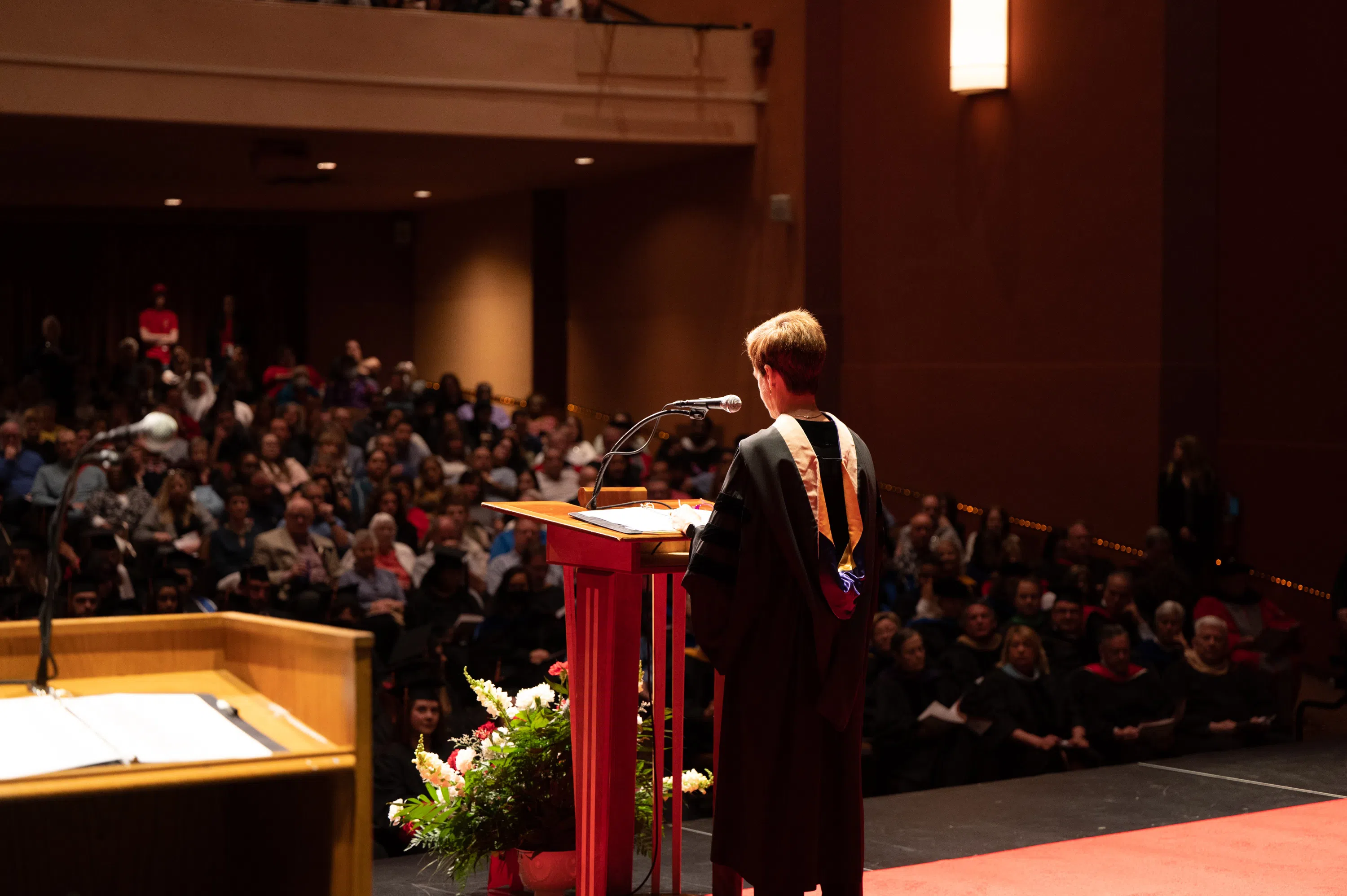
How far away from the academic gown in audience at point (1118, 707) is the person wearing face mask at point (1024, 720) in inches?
3.5

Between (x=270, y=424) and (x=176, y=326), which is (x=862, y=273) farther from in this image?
(x=176, y=326)

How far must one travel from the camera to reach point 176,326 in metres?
15.2

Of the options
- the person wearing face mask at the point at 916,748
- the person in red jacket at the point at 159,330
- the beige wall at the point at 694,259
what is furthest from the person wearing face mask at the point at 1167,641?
the person in red jacket at the point at 159,330

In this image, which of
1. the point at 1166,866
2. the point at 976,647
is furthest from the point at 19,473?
the point at 1166,866

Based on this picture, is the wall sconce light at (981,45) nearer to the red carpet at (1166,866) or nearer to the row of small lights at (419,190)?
the row of small lights at (419,190)

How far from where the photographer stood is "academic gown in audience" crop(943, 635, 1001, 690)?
6309 millimetres

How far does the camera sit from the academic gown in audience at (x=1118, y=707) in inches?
240

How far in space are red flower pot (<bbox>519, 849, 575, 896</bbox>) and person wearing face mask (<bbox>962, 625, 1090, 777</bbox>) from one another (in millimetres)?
3169

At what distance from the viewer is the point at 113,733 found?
172 centimetres

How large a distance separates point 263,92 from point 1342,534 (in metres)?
7.37

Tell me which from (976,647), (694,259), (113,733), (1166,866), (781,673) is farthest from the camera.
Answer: (694,259)

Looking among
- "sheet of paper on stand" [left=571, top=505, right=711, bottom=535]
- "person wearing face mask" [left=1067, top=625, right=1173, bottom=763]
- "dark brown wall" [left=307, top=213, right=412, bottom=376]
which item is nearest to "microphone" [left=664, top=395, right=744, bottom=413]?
"sheet of paper on stand" [left=571, top=505, right=711, bottom=535]

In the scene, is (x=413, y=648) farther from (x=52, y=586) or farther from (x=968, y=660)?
(x=52, y=586)

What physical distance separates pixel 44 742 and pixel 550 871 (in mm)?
1614
